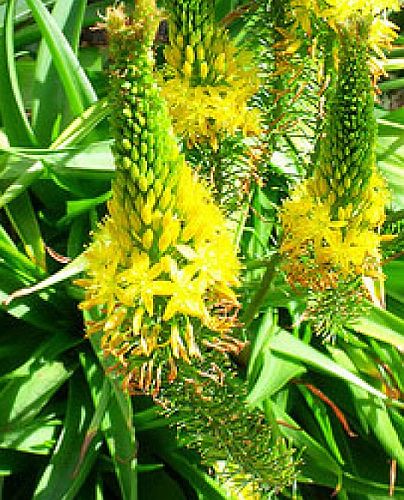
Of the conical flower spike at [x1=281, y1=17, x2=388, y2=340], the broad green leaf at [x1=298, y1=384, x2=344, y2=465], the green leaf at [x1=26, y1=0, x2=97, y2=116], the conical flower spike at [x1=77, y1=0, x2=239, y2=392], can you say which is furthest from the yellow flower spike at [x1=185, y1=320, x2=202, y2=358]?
the green leaf at [x1=26, y1=0, x2=97, y2=116]

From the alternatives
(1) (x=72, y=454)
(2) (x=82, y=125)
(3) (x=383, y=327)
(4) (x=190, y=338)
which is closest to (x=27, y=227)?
(2) (x=82, y=125)

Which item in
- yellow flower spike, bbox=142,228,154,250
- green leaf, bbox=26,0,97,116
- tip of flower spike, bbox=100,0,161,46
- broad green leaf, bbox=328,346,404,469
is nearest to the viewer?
tip of flower spike, bbox=100,0,161,46

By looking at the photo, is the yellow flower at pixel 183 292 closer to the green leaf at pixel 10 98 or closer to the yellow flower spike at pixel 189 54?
the yellow flower spike at pixel 189 54

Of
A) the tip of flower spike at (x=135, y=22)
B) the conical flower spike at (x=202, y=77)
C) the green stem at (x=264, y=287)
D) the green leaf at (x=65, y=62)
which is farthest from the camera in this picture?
the green leaf at (x=65, y=62)

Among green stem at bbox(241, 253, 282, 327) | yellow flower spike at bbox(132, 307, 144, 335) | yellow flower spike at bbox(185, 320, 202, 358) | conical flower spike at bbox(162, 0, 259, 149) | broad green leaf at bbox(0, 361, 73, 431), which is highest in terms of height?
conical flower spike at bbox(162, 0, 259, 149)

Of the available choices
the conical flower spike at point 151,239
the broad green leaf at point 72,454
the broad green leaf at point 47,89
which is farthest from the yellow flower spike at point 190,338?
the broad green leaf at point 47,89

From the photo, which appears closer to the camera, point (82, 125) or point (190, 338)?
point (190, 338)

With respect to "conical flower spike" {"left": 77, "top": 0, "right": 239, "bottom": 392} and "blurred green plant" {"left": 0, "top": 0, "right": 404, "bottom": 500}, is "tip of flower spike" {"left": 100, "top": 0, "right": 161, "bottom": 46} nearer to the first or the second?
"conical flower spike" {"left": 77, "top": 0, "right": 239, "bottom": 392}

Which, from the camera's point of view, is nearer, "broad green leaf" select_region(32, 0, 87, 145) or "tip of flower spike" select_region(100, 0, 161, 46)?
"tip of flower spike" select_region(100, 0, 161, 46)

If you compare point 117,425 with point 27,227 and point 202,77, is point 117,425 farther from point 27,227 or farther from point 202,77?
point 202,77
